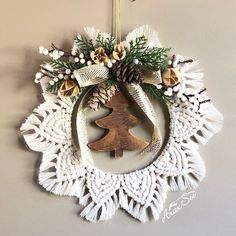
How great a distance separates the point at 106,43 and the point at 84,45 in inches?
2.1

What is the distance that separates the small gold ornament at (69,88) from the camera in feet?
3.67

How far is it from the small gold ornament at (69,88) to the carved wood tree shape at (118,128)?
9cm

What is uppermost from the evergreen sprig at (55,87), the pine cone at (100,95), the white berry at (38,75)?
the white berry at (38,75)

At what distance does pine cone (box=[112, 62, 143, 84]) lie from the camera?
110 centimetres

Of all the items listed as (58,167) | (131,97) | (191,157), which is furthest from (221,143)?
(58,167)

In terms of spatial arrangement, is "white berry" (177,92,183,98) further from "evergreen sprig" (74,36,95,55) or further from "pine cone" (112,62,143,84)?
"evergreen sprig" (74,36,95,55)

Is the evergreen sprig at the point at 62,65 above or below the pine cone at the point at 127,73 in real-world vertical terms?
above

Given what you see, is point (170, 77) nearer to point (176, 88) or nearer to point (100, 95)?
point (176, 88)

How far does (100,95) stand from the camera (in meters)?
1.13

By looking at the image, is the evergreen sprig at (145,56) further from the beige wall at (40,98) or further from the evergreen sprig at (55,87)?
the evergreen sprig at (55,87)

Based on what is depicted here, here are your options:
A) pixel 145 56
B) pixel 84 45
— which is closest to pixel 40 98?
pixel 84 45

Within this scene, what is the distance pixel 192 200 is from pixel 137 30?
46cm

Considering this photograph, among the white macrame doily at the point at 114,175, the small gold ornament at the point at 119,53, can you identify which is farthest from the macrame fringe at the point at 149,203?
the small gold ornament at the point at 119,53

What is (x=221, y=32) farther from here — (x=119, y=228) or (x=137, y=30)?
(x=119, y=228)
